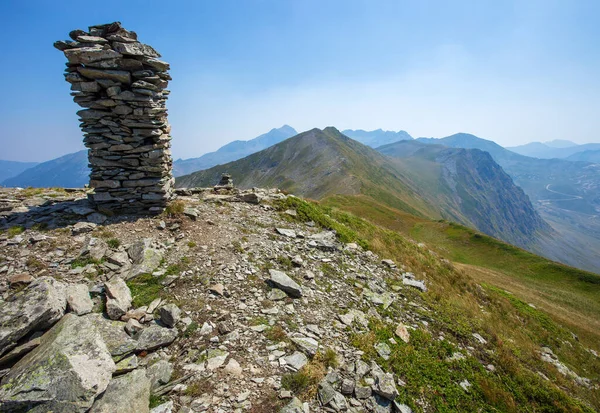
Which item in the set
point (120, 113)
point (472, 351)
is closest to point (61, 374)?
point (120, 113)

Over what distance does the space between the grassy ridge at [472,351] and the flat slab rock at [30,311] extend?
856 cm

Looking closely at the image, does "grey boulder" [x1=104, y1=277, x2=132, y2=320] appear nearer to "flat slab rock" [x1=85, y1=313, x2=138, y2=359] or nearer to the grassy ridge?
"flat slab rock" [x1=85, y1=313, x2=138, y2=359]

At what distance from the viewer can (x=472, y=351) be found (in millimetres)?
10352

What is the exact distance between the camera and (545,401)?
30.1 ft

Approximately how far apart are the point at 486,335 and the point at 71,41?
22.6 metres

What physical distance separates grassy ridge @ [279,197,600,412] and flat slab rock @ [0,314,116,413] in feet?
22.6

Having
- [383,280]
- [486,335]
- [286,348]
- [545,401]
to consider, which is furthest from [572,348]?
[286,348]

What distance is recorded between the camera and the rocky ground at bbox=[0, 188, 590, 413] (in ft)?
19.7

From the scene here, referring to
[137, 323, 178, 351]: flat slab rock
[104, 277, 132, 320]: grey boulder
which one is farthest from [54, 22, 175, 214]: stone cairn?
[137, 323, 178, 351]: flat slab rock

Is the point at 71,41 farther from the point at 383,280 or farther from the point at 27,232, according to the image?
the point at 383,280

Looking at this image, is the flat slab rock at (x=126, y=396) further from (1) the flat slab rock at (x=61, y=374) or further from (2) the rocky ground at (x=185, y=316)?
(1) the flat slab rock at (x=61, y=374)

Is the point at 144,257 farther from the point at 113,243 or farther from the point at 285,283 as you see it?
the point at 285,283

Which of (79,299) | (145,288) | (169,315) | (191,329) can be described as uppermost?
(79,299)

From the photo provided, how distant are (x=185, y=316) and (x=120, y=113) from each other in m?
10.1
